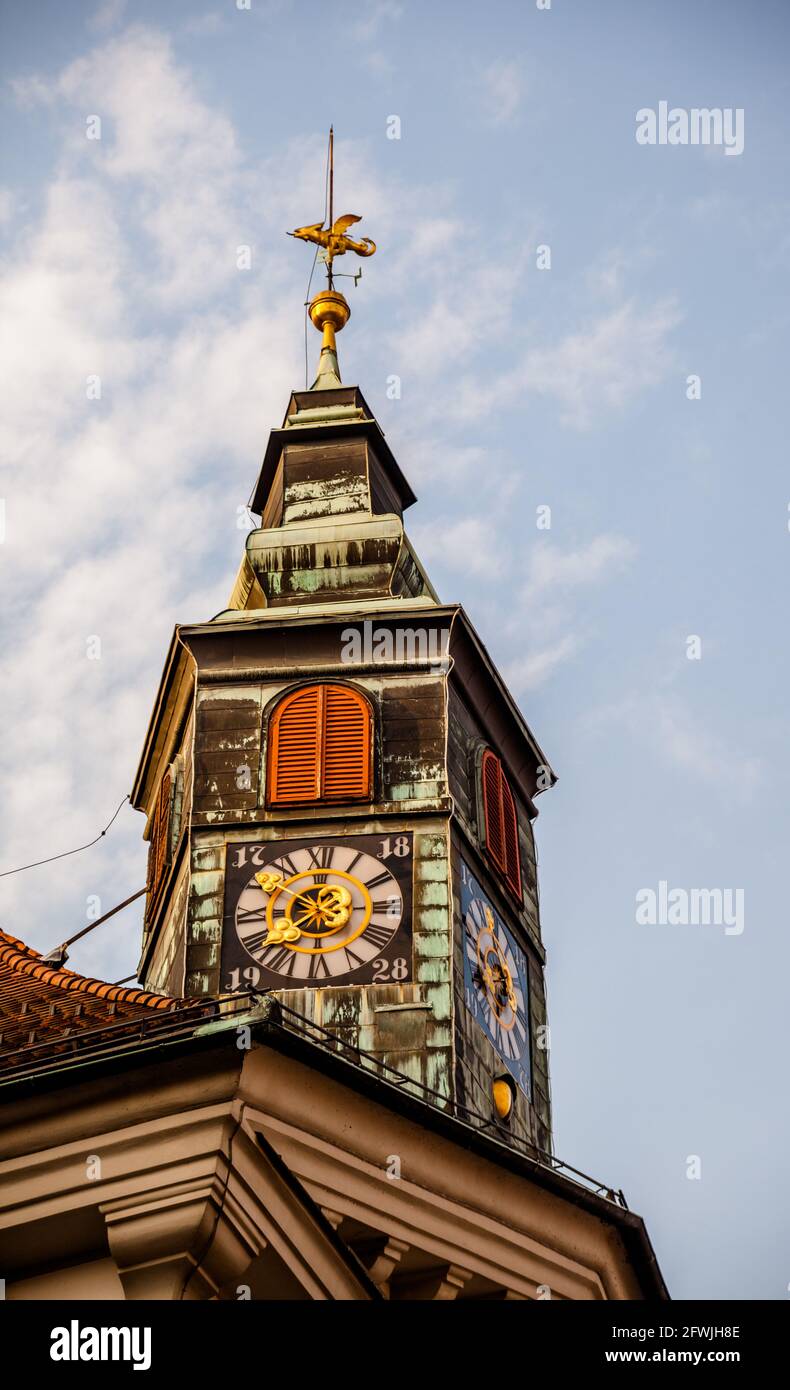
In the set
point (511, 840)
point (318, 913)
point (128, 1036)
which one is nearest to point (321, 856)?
point (318, 913)

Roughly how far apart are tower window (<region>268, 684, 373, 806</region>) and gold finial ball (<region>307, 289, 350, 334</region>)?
9.79 meters

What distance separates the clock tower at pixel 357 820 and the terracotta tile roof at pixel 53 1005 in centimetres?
554

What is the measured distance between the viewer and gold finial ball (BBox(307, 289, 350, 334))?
121 ft

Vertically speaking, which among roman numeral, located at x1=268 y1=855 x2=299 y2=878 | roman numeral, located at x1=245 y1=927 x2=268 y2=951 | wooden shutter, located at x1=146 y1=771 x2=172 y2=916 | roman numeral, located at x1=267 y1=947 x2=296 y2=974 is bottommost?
roman numeral, located at x1=267 y1=947 x2=296 y2=974

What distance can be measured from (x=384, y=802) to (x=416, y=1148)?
9.55m

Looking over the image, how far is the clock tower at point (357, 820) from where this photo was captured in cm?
2562

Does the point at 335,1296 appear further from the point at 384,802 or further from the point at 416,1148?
the point at 384,802

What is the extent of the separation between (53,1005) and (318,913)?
7.79 m

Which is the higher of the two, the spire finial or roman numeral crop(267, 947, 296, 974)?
the spire finial

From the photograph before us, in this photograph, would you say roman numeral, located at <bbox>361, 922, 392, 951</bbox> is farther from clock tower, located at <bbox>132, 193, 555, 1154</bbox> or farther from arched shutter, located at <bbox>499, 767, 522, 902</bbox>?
arched shutter, located at <bbox>499, 767, 522, 902</bbox>

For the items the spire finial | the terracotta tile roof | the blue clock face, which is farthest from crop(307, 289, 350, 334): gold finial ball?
the terracotta tile roof

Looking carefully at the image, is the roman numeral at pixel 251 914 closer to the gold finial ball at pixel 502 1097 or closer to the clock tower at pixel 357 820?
the clock tower at pixel 357 820

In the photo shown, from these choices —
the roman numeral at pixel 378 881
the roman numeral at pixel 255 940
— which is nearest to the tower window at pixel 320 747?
the roman numeral at pixel 378 881
